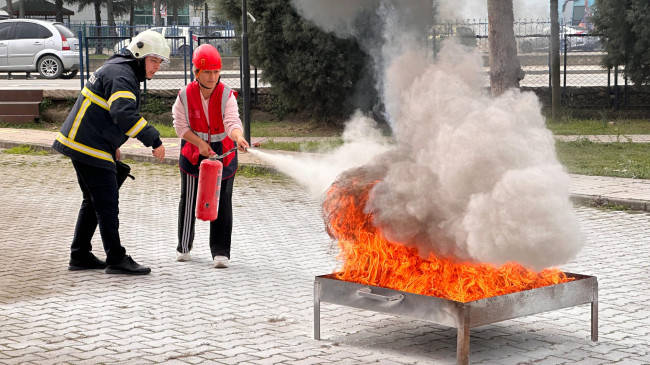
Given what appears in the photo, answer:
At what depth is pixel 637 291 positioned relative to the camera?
705cm

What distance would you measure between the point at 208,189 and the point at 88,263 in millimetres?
1258

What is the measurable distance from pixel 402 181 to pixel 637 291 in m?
2.59

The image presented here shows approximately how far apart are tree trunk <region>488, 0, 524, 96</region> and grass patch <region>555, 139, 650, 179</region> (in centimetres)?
147

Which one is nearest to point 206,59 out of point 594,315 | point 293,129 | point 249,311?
point 249,311

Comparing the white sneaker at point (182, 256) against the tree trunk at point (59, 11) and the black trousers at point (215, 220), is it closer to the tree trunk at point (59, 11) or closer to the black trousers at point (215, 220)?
the black trousers at point (215, 220)

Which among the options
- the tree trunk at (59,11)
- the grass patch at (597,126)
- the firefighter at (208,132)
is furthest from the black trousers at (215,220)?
the tree trunk at (59,11)

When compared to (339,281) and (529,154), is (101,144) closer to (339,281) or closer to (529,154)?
(339,281)

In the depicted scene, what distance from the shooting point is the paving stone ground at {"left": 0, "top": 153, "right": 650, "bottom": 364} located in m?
5.52

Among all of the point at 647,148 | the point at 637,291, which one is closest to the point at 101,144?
the point at 637,291

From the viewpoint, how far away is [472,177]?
5.25 metres

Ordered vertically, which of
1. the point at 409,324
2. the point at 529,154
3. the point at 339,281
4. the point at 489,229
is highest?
the point at 529,154

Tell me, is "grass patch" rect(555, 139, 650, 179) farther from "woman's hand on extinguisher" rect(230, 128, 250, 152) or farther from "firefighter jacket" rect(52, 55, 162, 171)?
"firefighter jacket" rect(52, 55, 162, 171)

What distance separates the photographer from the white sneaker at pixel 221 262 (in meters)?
7.94

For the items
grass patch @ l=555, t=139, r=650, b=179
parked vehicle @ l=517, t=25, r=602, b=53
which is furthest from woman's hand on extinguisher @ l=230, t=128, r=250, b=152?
parked vehicle @ l=517, t=25, r=602, b=53
